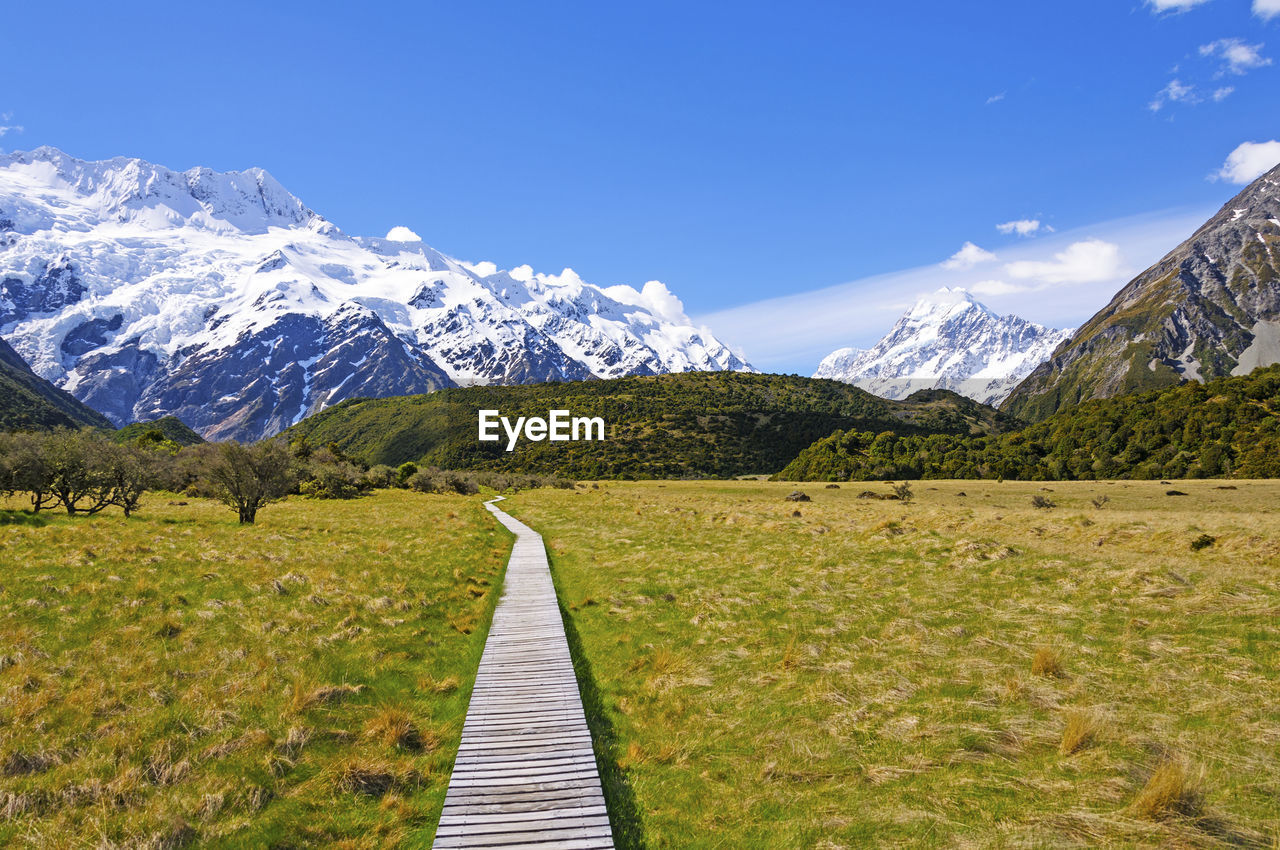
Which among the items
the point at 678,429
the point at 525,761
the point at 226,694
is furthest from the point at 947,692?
the point at 678,429

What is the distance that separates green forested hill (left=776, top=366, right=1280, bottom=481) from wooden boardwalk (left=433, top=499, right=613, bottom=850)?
69.7m

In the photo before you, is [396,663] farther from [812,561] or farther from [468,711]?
[812,561]

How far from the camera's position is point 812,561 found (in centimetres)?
2339

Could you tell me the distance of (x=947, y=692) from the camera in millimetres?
11359

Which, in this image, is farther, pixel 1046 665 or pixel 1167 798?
pixel 1046 665

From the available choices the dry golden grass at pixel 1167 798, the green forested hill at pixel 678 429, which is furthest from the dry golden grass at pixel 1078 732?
the green forested hill at pixel 678 429

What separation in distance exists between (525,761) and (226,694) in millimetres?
6498

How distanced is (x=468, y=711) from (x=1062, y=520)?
31.3 metres

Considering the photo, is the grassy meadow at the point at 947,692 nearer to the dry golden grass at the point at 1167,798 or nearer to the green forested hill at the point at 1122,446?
the dry golden grass at the point at 1167,798

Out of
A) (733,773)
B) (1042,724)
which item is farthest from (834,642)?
(733,773)

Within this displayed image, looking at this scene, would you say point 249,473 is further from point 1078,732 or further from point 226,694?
point 1078,732

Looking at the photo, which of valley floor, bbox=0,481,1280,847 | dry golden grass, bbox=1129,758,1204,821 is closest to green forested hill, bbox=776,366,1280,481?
valley floor, bbox=0,481,1280,847

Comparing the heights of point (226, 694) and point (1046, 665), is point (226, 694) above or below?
below

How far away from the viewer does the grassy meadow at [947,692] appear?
7.89 metres
